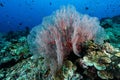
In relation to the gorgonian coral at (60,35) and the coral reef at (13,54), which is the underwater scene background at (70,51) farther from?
the coral reef at (13,54)

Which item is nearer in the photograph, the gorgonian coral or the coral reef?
the gorgonian coral

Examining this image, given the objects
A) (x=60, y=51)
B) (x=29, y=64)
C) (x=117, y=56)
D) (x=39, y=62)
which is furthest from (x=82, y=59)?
(x=29, y=64)

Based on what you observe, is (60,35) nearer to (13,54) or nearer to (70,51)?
(70,51)

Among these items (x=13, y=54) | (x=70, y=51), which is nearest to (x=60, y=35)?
(x=70, y=51)

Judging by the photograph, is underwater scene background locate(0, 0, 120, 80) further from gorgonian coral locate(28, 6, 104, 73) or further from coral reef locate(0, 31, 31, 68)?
coral reef locate(0, 31, 31, 68)

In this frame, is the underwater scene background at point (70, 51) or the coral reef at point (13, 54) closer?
the underwater scene background at point (70, 51)

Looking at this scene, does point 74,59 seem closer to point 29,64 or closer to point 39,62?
point 39,62

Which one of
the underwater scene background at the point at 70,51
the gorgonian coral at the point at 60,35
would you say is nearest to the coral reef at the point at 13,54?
the underwater scene background at the point at 70,51

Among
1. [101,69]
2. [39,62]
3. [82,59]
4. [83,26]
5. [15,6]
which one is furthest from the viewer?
[15,6]

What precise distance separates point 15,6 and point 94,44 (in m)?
131

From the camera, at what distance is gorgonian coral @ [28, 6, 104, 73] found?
12.6 ft

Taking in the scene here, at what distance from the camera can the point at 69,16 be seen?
13.4ft

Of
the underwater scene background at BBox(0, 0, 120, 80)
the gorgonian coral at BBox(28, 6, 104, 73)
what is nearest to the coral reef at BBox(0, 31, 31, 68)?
the underwater scene background at BBox(0, 0, 120, 80)

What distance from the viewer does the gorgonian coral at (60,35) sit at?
3830mm
